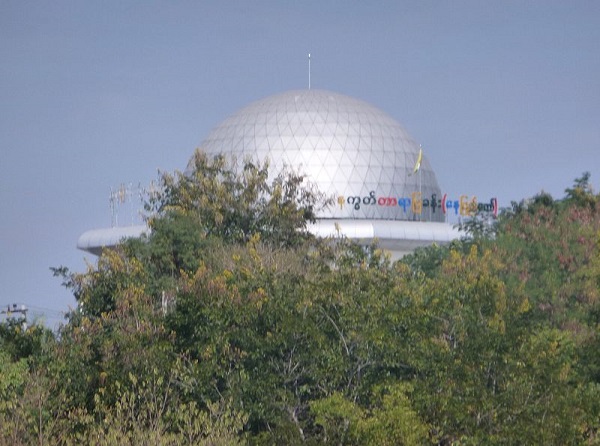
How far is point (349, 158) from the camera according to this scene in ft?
228

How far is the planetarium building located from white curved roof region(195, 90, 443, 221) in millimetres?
42

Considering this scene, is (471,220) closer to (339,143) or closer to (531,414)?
(339,143)

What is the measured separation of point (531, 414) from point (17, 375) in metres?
10.7

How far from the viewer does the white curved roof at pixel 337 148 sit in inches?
2721

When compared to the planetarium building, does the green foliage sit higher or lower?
lower

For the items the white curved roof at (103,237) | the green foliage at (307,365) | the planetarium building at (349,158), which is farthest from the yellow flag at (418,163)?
the green foliage at (307,365)

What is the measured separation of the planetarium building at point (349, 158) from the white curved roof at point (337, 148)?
0.14 feet

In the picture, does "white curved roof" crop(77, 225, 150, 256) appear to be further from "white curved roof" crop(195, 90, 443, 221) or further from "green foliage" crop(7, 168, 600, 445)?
"green foliage" crop(7, 168, 600, 445)

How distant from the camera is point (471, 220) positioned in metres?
57.9

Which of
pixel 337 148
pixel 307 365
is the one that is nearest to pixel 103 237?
pixel 337 148

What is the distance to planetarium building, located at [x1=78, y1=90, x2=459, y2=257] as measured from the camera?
6906cm

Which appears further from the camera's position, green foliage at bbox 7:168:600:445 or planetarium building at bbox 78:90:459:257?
planetarium building at bbox 78:90:459:257

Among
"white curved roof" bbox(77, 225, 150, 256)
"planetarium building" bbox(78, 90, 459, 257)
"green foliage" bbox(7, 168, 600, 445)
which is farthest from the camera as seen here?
"white curved roof" bbox(77, 225, 150, 256)

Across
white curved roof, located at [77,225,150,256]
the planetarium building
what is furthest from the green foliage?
white curved roof, located at [77,225,150,256]
